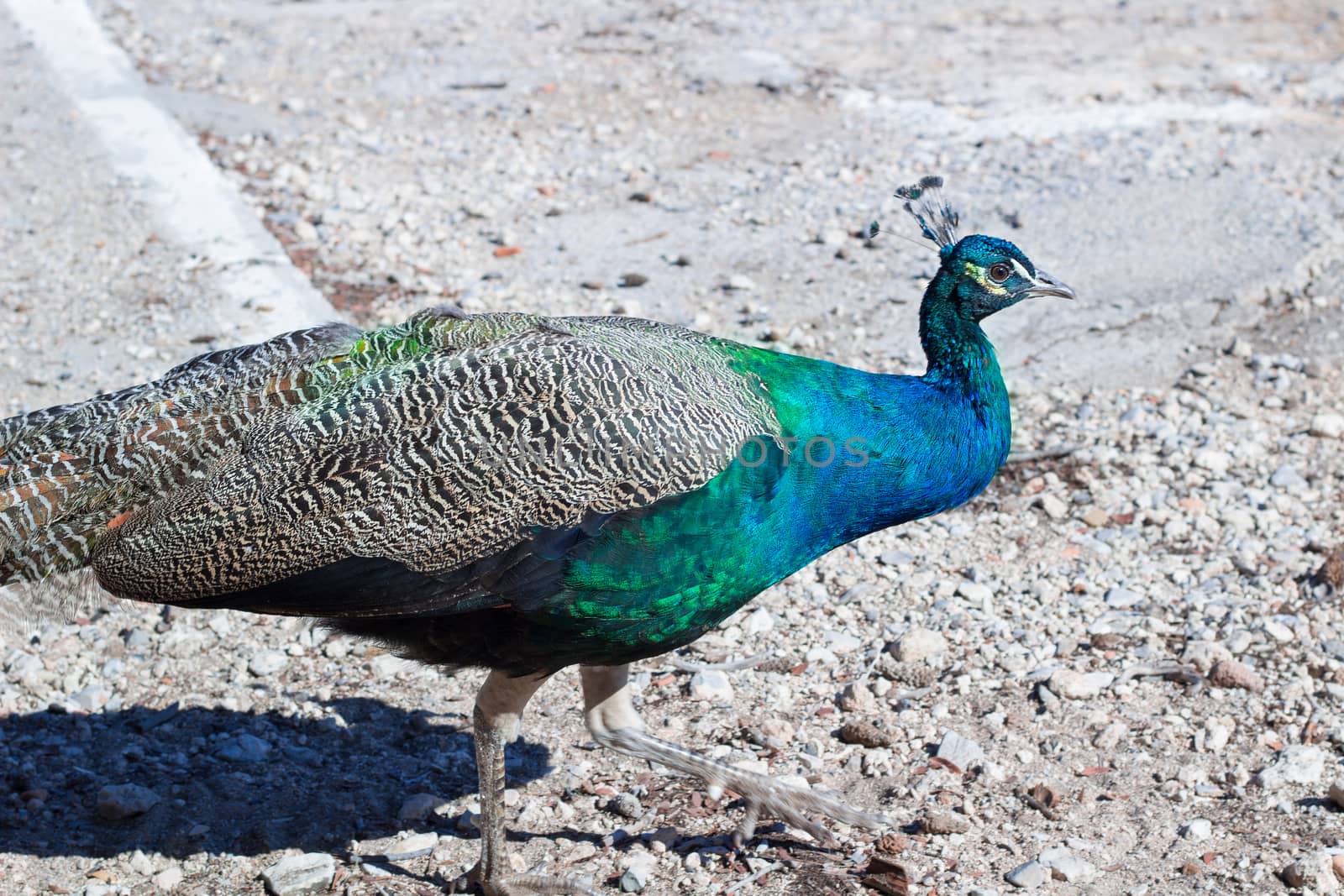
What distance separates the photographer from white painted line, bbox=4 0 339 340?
5.98 meters

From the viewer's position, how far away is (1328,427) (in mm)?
5164

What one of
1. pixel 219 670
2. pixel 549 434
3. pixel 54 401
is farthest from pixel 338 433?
pixel 54 401

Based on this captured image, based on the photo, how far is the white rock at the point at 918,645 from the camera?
408 cm

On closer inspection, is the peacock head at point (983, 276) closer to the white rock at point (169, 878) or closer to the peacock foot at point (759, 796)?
the peacock foot at point (759, 796)

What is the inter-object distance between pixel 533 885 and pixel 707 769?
0.47 meters

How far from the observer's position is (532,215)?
23.1 feet

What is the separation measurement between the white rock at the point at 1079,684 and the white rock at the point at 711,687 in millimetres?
873

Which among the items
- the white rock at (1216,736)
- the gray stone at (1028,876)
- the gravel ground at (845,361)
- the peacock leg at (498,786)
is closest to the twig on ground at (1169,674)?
the gravel ground at (845,361)

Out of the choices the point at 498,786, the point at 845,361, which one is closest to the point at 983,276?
the point at 498,786

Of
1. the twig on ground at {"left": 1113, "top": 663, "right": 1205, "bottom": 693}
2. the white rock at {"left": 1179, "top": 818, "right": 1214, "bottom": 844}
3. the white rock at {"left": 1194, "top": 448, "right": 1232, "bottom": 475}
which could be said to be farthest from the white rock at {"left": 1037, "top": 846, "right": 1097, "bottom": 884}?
the white rock at {"left": 1194, "top": 448, "right": 1232, "bottom": 475}

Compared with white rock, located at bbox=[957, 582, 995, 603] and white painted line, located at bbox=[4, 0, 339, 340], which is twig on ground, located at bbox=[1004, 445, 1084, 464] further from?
white painted line, located at bbox=[4, 0, 339, 340]

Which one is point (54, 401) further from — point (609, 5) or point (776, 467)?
point (609, 5)

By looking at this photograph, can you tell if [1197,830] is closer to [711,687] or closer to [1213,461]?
[711,687]

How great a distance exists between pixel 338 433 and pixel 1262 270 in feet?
15.0
